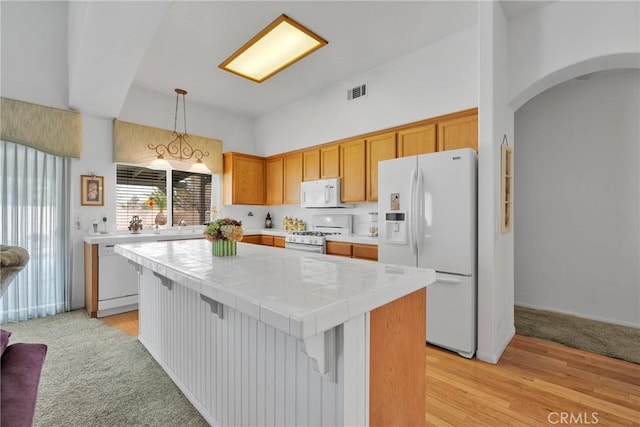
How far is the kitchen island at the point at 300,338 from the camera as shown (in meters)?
0.97

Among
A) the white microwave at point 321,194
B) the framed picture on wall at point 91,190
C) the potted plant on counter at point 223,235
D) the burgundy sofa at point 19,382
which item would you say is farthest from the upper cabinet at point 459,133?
the framed picture on wall at point 91,190

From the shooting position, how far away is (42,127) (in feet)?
10.7

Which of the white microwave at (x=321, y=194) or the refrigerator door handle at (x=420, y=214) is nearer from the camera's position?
the refrigerator door handle at (x=420, y=214)

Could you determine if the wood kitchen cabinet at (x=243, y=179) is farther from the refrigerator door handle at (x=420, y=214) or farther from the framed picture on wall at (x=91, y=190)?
the refrigerator door handle at (x=420, y=214)

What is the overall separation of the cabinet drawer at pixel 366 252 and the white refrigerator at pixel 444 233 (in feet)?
1.52

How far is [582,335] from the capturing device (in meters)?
2.85

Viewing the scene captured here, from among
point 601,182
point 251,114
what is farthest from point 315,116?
point 601,182

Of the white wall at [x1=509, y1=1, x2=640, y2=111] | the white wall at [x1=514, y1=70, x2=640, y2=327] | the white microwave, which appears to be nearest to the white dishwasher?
the white microwave

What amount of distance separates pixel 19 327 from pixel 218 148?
329 centimetres

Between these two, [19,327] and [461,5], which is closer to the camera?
[461,5]

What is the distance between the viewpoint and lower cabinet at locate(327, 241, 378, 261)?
3.31m

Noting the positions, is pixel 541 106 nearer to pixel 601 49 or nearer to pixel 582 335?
pixel 601 49

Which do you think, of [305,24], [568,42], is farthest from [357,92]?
[568,42]

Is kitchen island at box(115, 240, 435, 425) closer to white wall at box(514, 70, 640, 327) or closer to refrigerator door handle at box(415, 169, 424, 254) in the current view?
refrigerator door handle at box(415, 169, 424, 254)
